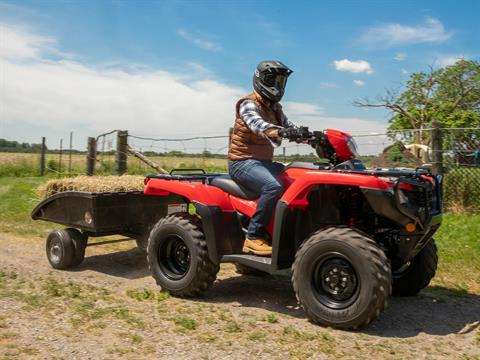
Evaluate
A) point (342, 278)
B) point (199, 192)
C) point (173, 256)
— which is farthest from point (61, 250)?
point (342, 278)

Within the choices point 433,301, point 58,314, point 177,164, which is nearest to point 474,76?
point 177,164

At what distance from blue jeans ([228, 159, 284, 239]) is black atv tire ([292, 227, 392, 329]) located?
1.87 ft

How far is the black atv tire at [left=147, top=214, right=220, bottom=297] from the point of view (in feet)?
17.6

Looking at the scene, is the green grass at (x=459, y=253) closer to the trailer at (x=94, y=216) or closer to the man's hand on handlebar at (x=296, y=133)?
the man's hand on handlebar at (x=296, y=133)

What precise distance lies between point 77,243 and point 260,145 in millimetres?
2874

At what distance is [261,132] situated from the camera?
16.8ft

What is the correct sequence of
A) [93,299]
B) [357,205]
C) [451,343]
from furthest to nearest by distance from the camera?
1. [93,299]
2. [357,205]
3. [451,343]

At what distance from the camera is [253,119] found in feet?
17.1

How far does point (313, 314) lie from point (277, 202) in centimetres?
105

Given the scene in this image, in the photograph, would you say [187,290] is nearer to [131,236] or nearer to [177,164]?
[131,236]

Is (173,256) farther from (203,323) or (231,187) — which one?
(203,323)

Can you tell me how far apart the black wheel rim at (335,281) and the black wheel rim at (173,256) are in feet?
5.32

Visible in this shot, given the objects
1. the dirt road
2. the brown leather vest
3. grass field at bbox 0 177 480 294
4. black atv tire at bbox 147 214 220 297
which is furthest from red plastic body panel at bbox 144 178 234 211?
grass field at bbox 0 177 480 294

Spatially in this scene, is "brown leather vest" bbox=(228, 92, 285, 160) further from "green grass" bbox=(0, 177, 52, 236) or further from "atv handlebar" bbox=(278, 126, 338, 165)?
"green grass" bbox=(0, 177, 52, 236)
